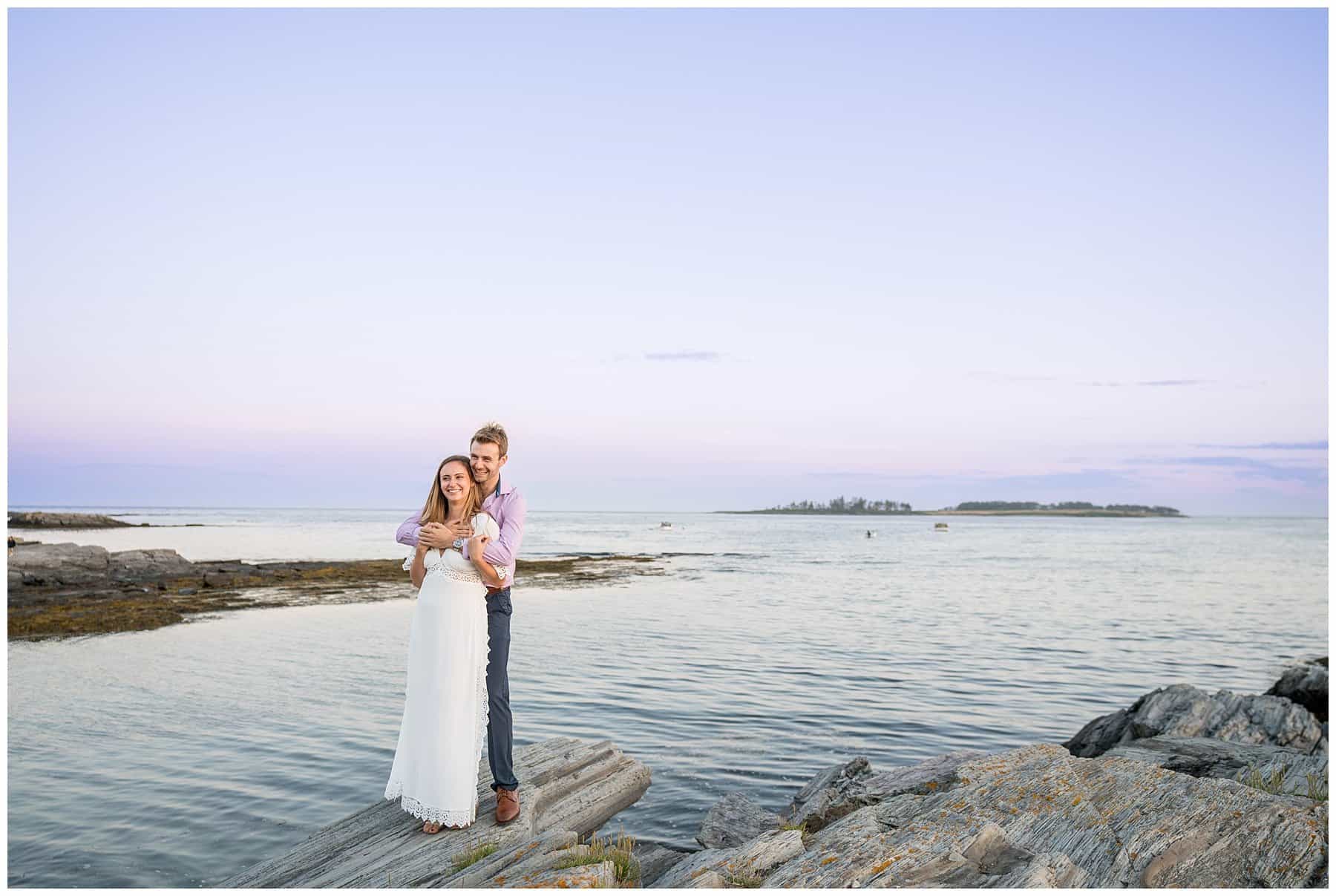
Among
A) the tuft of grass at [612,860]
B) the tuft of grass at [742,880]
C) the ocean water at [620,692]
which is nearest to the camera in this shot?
the tuft of grass at [742,880]

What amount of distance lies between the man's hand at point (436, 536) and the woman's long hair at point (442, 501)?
0.80ft

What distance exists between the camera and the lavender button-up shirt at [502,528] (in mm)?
7938

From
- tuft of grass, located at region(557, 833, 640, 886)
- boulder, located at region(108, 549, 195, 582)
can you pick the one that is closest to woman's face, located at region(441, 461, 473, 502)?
tuft of grass, located at region(557, 833, 640, 886)

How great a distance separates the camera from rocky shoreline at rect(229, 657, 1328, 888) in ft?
22.8

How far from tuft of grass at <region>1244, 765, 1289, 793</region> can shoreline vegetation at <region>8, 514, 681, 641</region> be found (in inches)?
1126

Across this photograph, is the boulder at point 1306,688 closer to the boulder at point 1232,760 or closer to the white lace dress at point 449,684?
A: the boulder at point 1232,760

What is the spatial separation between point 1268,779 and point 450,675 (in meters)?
9.63

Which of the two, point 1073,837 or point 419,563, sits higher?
point 419,563

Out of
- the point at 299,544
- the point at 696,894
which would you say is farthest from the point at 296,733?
the point at 299,544

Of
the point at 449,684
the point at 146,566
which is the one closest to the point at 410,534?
the point at 449,684

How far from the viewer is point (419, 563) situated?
27.4 feet

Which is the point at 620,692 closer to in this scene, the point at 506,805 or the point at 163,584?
the point at 506,805

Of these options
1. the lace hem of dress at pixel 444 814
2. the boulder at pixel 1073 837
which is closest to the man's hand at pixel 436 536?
the lace hem of dress at pixel 444 814

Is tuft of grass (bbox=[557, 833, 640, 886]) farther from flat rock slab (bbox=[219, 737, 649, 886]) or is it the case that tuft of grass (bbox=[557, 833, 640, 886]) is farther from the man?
the man
